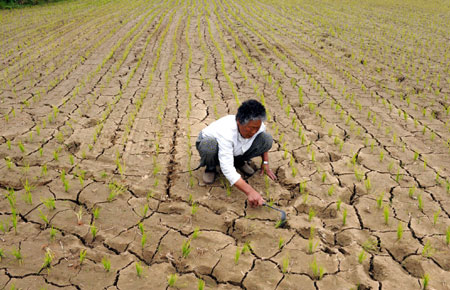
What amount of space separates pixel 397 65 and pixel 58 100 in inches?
238

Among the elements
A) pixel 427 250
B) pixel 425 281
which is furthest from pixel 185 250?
pixel 427 250

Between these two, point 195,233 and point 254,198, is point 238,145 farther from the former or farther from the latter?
point 195,233

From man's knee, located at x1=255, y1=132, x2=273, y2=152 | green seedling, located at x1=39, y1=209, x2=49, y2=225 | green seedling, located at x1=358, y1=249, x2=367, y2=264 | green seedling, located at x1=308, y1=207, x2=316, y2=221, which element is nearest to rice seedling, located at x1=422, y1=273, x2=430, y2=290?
green seedling, located at x1=358, y1=249, x2=367, y2=264

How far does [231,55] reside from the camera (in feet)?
22.6

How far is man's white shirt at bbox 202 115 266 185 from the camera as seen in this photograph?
8.11ft

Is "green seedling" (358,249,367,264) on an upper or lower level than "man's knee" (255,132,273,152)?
lower

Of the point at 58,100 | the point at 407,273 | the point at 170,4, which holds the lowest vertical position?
the point at 407,273

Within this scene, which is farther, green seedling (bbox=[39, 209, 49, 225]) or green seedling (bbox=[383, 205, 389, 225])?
green seedling (bbox=[383, 205, 389, 225])

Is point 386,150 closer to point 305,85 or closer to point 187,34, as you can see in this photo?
point 305,85

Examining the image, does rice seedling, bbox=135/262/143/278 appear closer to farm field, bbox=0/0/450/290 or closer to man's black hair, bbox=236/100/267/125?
farm field, bbox=0/0/450/290

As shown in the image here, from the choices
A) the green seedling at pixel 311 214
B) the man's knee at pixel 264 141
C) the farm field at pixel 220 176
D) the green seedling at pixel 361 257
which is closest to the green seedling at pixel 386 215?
the farm field at pixel 220 176

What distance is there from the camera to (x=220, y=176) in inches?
118

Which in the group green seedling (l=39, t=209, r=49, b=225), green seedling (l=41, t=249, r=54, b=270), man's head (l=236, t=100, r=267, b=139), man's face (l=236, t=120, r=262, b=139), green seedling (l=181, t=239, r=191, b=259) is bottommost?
green seedling (l=181, t=239, r=191, b=259)

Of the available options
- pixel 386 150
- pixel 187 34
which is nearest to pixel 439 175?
pixel 386 150
